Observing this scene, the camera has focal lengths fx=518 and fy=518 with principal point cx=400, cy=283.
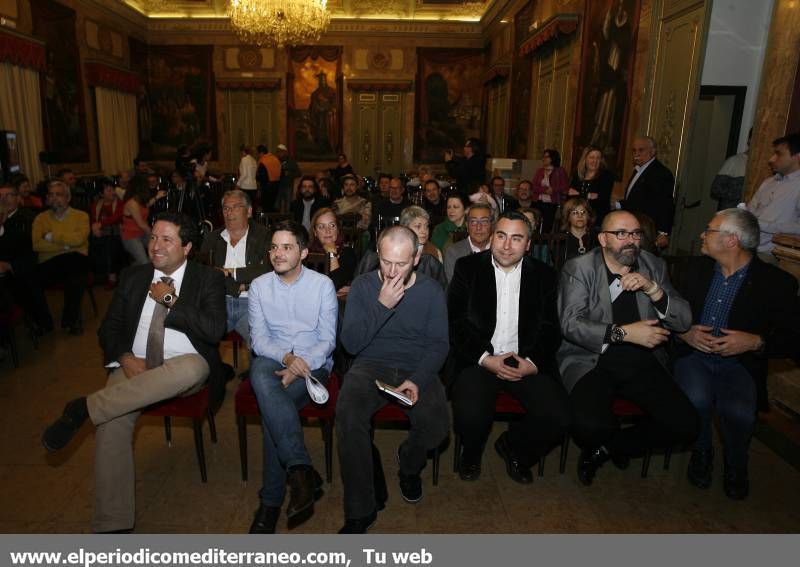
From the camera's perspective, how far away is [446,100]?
597 inches

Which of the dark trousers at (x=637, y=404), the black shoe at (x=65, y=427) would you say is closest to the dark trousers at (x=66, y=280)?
the black shoe at (x=65, y=427)

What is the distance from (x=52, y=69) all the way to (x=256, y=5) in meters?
4.14

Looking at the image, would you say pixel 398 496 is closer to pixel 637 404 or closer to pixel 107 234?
pixel 637 404

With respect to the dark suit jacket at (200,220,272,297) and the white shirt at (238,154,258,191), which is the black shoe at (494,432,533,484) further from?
the white shirt at (238,154,258,191)

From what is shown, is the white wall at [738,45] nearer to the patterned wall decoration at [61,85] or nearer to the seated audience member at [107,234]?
the seated audience member at [107,234]

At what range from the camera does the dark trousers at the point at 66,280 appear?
181 inches

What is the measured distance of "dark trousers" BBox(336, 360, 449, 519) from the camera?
226 cm

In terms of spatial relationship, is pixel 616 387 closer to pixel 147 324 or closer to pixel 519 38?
pixel 147 324

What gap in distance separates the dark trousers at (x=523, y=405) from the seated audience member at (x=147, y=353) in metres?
1.27

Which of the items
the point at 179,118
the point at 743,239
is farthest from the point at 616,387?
the point at 179,118

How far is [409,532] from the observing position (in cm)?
238

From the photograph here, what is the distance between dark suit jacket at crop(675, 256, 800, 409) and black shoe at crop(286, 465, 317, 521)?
7.50 ft

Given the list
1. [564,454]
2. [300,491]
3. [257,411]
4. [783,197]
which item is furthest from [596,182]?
[300,491]

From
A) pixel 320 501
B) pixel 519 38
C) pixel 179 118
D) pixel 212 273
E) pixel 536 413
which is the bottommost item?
pixel 320 501
